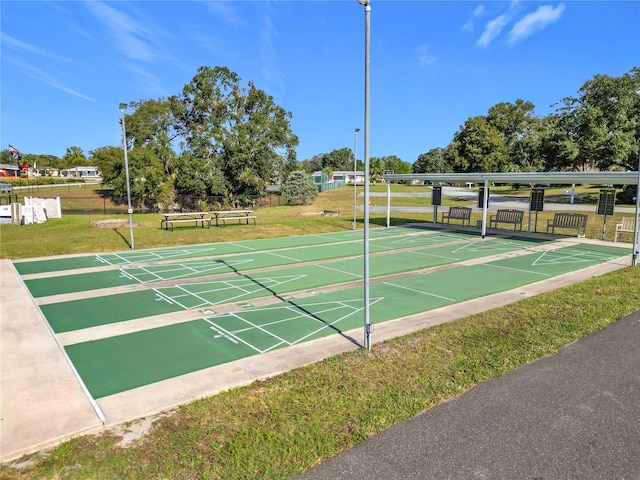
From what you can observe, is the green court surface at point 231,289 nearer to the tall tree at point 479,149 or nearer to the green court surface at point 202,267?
the green court surface at point 202,267

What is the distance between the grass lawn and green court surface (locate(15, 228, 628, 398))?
3.64 feet

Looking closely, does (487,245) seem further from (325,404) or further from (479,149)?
(479,149)

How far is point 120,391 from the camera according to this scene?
516 cm

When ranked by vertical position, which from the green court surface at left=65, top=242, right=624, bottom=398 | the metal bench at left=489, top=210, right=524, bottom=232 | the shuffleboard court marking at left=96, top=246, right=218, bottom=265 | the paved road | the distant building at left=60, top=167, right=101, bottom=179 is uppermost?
the distant building at left=60, top=167, right=101, bottom=179

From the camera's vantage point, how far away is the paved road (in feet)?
11.9

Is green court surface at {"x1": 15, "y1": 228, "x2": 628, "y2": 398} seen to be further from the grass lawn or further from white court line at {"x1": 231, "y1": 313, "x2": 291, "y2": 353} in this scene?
the grass lawn

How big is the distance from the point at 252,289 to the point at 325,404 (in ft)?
18.4

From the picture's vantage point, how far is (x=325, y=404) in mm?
4703

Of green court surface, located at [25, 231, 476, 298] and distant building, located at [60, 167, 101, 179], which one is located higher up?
distant building, located at [60, 167, 101, 179]

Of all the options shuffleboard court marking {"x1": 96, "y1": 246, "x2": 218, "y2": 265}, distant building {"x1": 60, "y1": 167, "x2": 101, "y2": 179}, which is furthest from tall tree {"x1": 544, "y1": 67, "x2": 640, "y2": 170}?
distant building {"x1": 60, "y1": 167, "x2": 101, "y2": 179}

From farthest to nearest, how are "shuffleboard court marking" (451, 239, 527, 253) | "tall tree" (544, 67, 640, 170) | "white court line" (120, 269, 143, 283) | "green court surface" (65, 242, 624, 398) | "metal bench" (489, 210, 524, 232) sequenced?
"tall tree" (544, 67, 640, 170) < "metal bench" (489, 210, 524, 232) < "shuffleboard court marking" (451, 239, 527, 253) < "white court line" (120, 269, 143, 283) < "green court surface" (65, 242, 624, 398)

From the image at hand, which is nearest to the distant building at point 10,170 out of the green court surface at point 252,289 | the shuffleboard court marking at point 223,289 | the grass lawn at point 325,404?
the green court surface at point 252,289

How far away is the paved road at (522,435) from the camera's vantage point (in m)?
3.62

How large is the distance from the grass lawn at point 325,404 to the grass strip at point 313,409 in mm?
12
